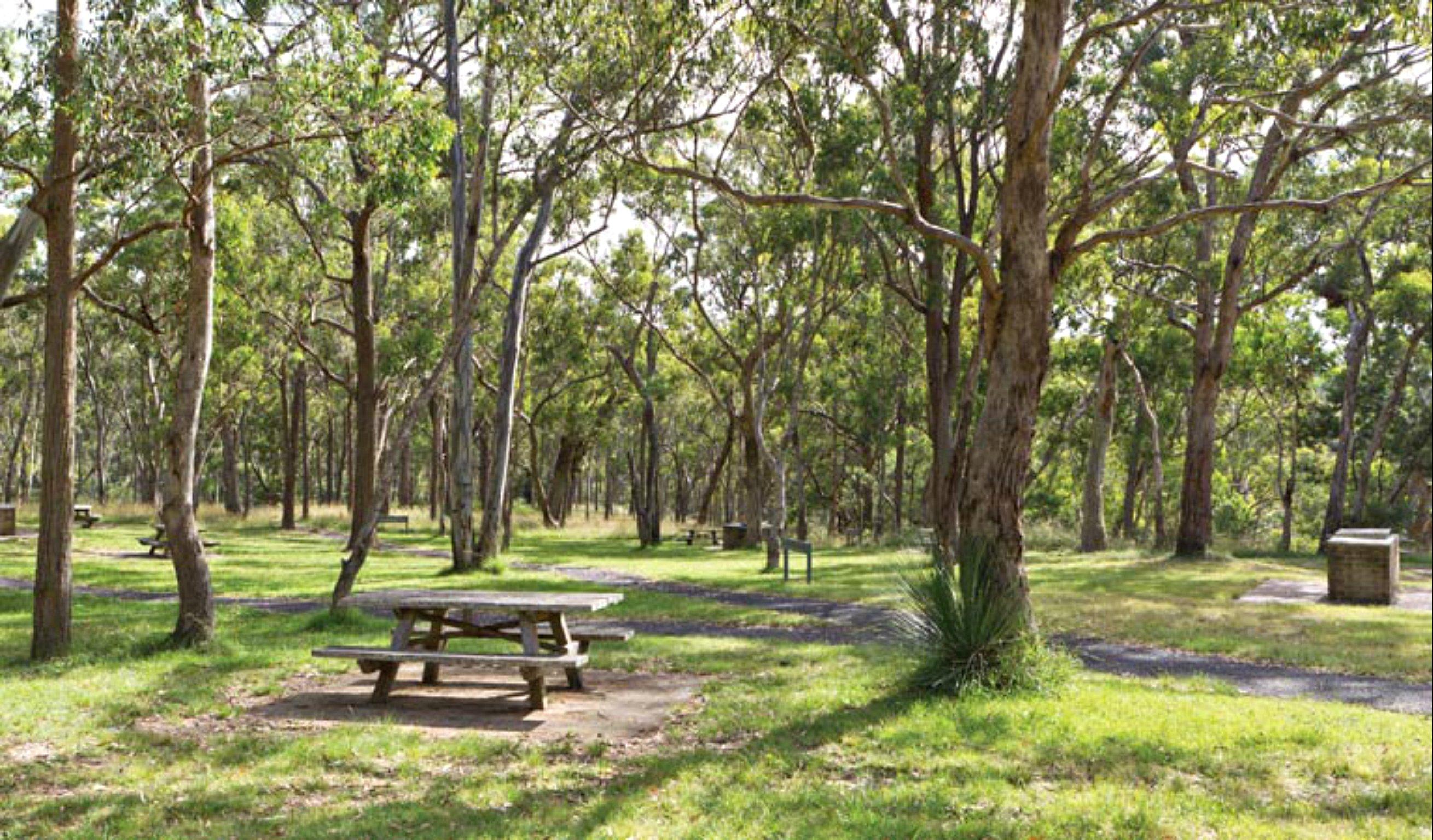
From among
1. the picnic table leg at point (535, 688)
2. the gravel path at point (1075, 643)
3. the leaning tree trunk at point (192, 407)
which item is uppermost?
the leaning tree trunk at point (192, 407)

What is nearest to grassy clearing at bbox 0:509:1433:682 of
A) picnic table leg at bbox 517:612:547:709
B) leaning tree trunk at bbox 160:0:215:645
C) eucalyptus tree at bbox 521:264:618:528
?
picnic table leg at bbox 517:612:547:709

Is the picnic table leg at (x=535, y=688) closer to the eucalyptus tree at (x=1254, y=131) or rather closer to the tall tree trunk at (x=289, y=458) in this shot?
the eucalyptus tree at (x=1254, y=131)

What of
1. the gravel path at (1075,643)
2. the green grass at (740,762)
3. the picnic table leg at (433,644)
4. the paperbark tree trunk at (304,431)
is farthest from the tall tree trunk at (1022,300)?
the paperbark tree trunk at (304,431)

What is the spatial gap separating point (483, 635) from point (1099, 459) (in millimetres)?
20929

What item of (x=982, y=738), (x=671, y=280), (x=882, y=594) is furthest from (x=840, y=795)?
(x=671, y=280)

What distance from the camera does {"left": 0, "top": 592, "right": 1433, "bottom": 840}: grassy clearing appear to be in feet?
16.5

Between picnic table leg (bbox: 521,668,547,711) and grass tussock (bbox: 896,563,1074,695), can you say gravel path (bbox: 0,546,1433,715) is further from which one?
picnic table leg (bbox: 521,668,547,711)

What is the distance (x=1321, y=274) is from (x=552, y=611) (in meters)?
28.8

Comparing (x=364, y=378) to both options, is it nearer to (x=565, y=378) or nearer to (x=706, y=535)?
(x=706, y=535)

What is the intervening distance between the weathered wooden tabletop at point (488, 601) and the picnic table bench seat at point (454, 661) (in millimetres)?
331

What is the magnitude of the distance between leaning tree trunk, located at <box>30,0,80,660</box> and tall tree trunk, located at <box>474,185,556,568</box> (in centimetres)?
1001

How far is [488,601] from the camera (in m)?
7.50

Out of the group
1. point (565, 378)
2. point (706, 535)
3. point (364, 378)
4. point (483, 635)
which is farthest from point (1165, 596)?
point (565, 378)

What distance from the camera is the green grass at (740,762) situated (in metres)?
5.06
